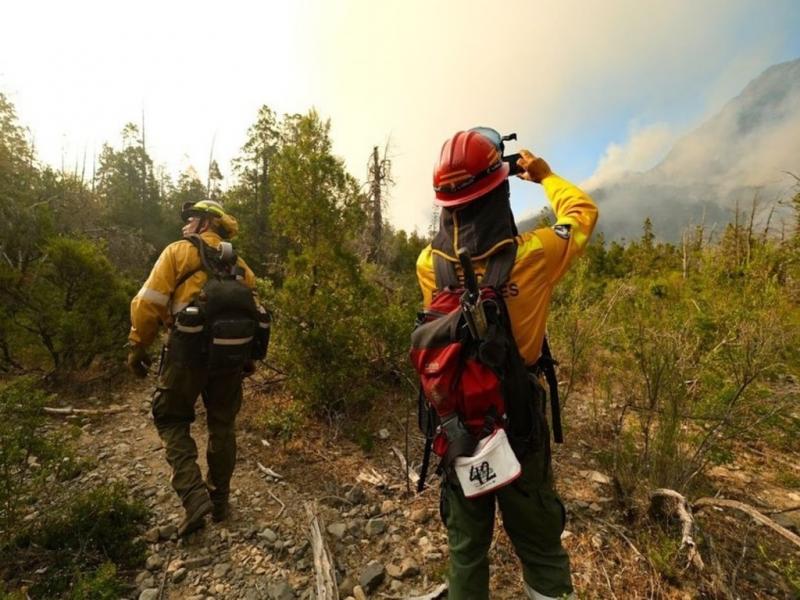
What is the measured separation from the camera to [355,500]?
3150 millimetres

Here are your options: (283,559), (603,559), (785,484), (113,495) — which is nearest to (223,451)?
(113,495)

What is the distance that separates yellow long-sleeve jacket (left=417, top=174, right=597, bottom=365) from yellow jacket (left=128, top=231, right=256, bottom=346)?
2.09 meters

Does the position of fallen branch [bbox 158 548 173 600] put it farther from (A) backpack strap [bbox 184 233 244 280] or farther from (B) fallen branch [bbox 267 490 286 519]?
(A) backpack strap [bbox 184 233 244 280]

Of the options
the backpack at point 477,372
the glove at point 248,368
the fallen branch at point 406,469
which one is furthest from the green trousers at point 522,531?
the glove at point 248,368

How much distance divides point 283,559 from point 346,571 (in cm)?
47

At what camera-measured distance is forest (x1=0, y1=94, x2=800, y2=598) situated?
7.45 ft

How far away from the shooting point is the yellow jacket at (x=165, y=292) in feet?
9.26

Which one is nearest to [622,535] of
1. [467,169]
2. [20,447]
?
[467,169]

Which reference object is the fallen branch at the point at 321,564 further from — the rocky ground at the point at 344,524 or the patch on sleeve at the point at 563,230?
the patch on sleeve at the point at 563,230

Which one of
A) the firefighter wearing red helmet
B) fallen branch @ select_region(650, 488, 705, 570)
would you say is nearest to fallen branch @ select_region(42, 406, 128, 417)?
the firefighter wearing red helmet

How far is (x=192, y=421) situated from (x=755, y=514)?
3485 mm

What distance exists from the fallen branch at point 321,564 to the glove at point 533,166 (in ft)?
8.20

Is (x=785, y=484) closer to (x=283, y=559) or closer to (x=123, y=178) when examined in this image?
(x=283, y=559)

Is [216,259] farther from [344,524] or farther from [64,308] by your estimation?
[64,308]
